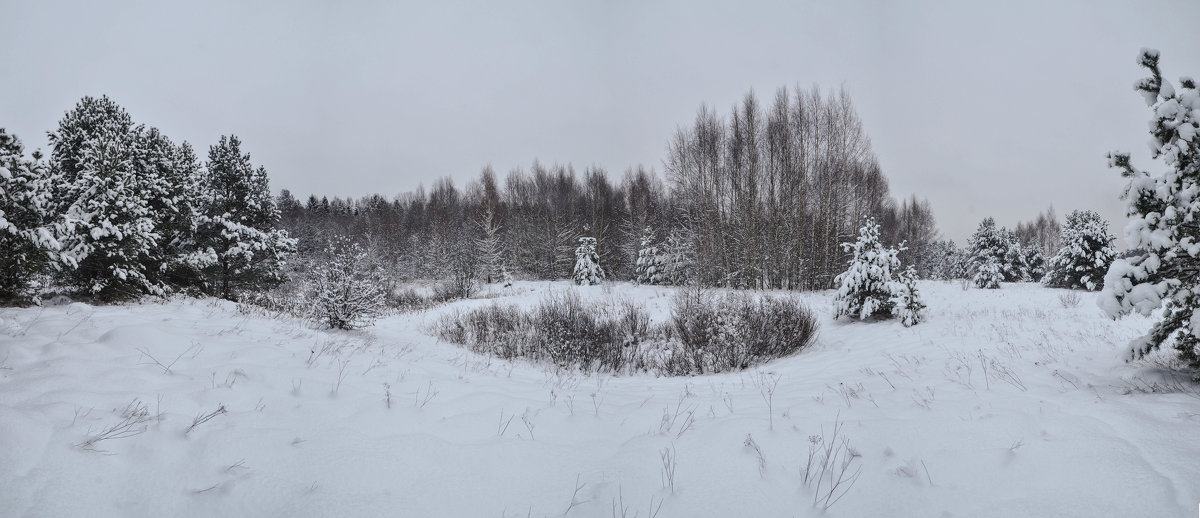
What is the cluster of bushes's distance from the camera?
29.7 feet

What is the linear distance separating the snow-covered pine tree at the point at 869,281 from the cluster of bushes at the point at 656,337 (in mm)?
1224

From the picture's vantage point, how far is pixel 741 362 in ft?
29.1

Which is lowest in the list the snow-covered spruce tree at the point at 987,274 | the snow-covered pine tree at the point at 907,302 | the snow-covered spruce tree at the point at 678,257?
the snow-covered pine tree at the point at 907,302

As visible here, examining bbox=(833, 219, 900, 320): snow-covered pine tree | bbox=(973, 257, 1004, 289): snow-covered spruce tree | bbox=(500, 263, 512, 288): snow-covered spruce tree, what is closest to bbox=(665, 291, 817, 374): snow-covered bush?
bbox=(833, 219, 900, 320): snow-covered pine tree

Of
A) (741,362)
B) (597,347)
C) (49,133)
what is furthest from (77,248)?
(741,362)

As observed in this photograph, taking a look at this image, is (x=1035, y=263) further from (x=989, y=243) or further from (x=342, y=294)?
(x=342, y=294)

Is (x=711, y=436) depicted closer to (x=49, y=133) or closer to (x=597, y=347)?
(x=597, y=347)

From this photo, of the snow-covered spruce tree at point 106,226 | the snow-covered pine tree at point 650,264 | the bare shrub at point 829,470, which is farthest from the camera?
the snow-covered pine tree at point 650,264

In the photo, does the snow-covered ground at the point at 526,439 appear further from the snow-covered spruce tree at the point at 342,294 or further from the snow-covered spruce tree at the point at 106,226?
the snow-covered spruce tree at the point at 106,226

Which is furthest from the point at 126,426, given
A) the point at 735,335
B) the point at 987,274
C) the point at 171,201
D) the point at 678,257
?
the point at 987,274

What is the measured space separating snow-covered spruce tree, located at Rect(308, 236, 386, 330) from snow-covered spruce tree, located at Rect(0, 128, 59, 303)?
4408mm

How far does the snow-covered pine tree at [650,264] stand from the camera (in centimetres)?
2761

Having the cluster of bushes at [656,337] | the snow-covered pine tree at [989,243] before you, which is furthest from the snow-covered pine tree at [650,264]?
the snow-covered pine tree at [989,243]

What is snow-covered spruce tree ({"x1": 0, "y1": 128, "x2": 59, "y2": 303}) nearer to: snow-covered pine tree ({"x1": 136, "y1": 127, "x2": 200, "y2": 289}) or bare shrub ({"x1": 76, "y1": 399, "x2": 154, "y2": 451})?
snow-covered pine tree ({"x1": 136, "y1": 127, "x2": 200, "y2": 289})
